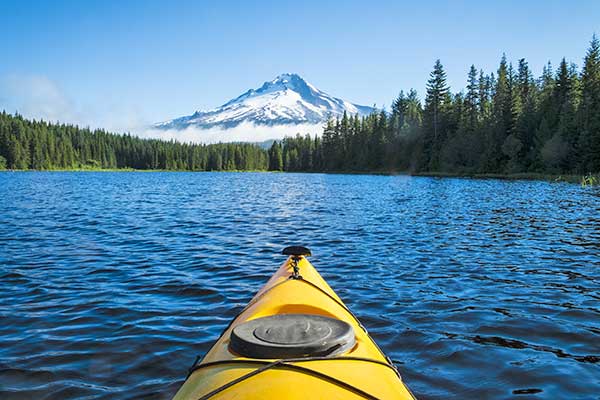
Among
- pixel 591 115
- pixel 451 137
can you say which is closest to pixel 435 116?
pixel 451 137

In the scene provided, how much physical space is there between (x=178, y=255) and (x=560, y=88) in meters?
71.0

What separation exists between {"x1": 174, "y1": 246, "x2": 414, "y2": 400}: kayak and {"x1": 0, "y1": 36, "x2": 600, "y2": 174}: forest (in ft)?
187

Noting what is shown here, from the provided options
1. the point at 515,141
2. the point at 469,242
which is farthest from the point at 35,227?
the point at 515,141

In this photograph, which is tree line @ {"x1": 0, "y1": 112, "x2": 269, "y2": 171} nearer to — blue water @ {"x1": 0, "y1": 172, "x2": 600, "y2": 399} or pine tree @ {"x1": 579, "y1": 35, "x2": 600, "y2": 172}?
pine tree @ {"x1": 579, "y1": 35, "x2": 600, "y2": 172}

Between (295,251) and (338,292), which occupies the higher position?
(295,251)

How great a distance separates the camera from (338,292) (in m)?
8.84

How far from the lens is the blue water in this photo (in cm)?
538

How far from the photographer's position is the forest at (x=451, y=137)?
56.0 meters

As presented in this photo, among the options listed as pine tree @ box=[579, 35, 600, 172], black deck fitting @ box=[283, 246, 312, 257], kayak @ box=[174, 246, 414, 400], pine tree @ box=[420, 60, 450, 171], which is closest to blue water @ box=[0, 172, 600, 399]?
black deck fitting @ box=[283, 246, 312, 257]

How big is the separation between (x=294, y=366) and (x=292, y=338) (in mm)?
382

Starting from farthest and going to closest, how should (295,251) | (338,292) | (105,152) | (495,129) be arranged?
(105,152) → (495,129) → (338,292) → (295,251)

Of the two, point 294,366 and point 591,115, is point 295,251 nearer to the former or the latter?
point 294,366

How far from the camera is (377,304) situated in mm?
8078

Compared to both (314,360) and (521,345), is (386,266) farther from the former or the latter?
(314,360)
